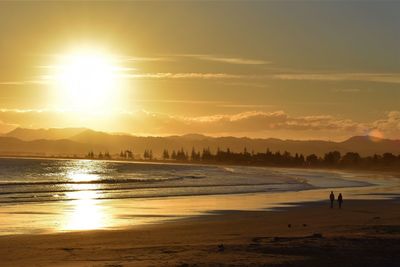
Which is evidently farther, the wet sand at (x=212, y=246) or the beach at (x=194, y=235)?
the beach at (x=194, y=235)

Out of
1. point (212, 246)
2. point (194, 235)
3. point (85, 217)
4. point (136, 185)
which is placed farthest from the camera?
point (136, 185)

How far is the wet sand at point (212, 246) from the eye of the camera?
18.8 meters

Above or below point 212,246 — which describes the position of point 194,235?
below

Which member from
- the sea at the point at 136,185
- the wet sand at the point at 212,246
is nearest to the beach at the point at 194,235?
the wet sand at the point at 212,246

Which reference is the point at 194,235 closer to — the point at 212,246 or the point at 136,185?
the point at 212,246

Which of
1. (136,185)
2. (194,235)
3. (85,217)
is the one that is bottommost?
(85,217)

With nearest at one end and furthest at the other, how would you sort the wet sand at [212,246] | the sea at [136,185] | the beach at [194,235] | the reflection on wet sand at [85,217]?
the wet sand at [212,246]
the beach at [194,235]
the reflection on wet sand at [85,217]
the sea at [136,185]

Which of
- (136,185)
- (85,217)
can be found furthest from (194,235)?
(136,185)

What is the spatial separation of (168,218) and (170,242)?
12.2 metres

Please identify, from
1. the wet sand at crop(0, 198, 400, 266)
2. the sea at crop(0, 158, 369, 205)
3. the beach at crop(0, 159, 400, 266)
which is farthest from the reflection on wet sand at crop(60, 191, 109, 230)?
the sea at crop(0, 158, 369, 205)

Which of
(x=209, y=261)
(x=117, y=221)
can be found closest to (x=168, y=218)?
(x=117, y=221)

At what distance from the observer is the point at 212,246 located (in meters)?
21.7

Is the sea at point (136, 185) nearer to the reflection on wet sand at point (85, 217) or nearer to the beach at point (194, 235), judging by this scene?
the reflection on wet sand at point (85, 217)

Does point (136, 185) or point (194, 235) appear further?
point (136, 185)
